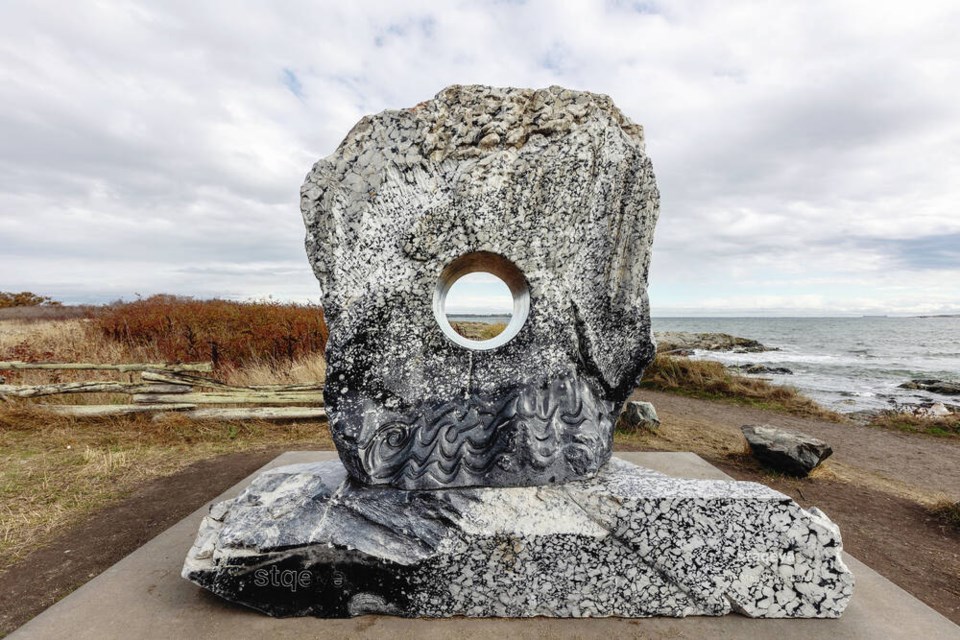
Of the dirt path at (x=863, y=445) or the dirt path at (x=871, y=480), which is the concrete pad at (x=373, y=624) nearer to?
the dirt path at (x=871, y=480)

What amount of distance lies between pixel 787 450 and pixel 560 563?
3.48 m

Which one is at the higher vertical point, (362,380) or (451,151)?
(451,151)

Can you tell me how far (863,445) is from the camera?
23.4 ft

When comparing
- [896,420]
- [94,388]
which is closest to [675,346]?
[896,420]

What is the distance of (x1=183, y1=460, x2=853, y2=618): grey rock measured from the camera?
2.29m

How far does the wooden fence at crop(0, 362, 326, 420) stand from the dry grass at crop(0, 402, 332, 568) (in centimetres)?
13

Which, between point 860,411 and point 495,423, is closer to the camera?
point 495,423

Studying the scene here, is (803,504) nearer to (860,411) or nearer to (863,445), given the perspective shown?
(863,445)

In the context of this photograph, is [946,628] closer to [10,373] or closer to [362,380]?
[362,380]

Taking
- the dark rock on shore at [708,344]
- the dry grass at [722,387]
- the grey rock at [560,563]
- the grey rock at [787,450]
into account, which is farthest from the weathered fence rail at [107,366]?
the dark rock on shore at [708,344]

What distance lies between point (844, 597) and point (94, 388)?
749 centimetres

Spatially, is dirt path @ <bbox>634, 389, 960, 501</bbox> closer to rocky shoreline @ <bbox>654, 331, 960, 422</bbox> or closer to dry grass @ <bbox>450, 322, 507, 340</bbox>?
rocky shoreline @ <bbox>654, 331, 960, 422</bbox>

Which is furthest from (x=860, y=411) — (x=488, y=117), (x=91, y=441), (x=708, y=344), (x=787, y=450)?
(x=708, y=344)

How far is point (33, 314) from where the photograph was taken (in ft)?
56.2
